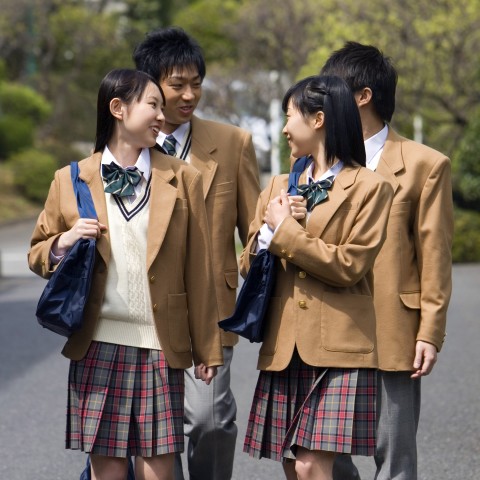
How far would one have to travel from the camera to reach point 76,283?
4105 millimetres

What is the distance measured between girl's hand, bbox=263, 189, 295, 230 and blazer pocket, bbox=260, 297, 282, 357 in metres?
0.27

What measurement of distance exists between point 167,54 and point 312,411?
1730 mm

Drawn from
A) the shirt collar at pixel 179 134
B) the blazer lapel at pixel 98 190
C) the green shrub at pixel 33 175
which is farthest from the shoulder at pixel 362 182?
the green shrub at pixel 33 175

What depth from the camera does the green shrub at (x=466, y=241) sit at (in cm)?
1908

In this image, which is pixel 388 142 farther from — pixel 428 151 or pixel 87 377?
pixel 87 377

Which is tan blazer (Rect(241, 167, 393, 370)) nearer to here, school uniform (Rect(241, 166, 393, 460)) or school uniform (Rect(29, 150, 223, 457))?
school uniform (Rect(241, 166, 393, 460))

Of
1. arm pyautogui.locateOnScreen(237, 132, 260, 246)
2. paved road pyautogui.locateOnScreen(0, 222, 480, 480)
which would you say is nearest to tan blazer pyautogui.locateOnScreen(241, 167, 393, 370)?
arm pyautogui.locateOnScreen(237, 132, 260, 246)

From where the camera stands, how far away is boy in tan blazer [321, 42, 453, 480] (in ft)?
14.7

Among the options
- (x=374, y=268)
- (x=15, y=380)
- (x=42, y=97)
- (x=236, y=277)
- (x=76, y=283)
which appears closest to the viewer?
(x=76, y=283)

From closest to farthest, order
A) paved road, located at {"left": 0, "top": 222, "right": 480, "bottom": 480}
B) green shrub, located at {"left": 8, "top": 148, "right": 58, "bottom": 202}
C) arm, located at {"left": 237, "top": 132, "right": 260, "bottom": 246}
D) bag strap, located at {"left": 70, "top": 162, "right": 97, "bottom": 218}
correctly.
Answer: bag strap, located at {"left": 70, "top": 162, "right": 97, "bottom": 218} → arm, located at {"left": 237, "top": 132, "right": 260, "bottom": 246} → paved road, located at {"left": 0, "top": 222, "right": 480, "bottom": 480} → green shrub, located at {"left": 8, "top": 148, "right": 58, "bottom": 202}

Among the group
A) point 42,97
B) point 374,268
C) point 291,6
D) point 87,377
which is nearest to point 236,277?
point 374,268

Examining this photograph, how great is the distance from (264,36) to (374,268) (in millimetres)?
29866

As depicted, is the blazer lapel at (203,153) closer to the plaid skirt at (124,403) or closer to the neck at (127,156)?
the neck at (127,156)

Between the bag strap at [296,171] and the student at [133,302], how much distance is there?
0.37 metres
